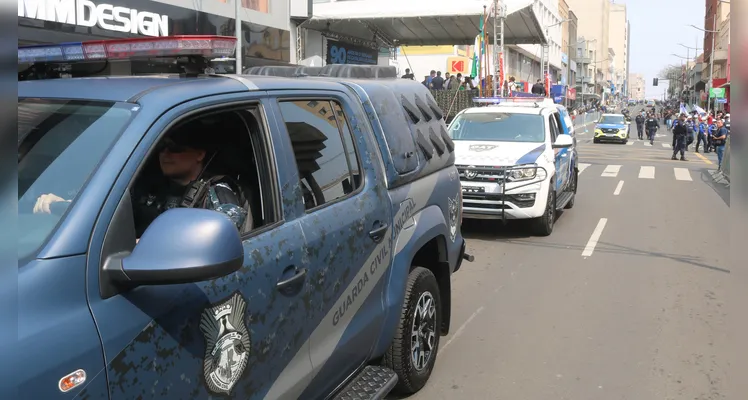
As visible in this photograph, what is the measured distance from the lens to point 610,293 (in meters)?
6.87

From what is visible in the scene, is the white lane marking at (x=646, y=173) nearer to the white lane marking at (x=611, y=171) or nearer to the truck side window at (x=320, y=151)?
the white lane marking at (x=611, y=171)

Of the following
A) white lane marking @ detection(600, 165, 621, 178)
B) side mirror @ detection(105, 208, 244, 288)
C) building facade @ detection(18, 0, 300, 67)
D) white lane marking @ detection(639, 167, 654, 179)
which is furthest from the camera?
white lane marking @ detection(600, 165, 621, 178)

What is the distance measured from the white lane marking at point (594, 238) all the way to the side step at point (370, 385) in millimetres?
5549

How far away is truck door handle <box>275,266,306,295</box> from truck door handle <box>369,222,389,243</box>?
747mm

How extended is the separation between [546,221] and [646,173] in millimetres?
11958

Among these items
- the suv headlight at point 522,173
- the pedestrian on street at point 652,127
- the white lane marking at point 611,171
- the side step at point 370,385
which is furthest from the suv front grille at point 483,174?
the pedestrian on street at point 652,127

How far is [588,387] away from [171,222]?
346 cm

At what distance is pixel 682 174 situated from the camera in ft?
66.8

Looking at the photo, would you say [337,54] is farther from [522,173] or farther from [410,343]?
[410,343]

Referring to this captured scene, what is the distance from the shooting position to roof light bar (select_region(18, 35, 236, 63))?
263cm

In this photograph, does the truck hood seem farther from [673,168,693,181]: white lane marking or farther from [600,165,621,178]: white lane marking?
[673,168,693,181]: white lane marking

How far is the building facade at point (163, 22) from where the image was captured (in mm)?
12852

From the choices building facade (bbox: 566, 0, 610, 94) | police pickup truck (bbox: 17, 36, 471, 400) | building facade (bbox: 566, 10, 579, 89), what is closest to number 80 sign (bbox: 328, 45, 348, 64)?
police pickup truck (bbox: 17, 36, 471, 400)

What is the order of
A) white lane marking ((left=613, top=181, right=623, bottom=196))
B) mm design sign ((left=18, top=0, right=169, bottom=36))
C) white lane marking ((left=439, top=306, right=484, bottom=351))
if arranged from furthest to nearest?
white lane marking ((left=613, top=181, right=623, bottom=196)) < mm design sign ((left=18, top=0, right=169, bottom=36)) < white lane marking ((left=439, top=306, right=484, bottom=351))
